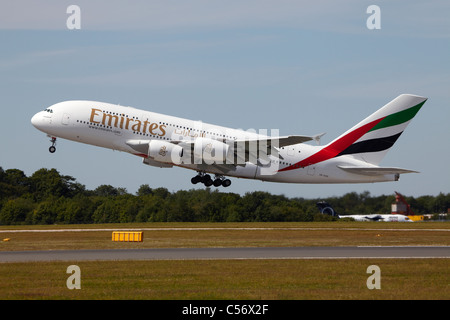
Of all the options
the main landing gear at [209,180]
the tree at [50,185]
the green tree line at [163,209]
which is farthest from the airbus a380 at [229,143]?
the tree at [50,185]

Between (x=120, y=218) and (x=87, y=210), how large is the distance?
166 inches

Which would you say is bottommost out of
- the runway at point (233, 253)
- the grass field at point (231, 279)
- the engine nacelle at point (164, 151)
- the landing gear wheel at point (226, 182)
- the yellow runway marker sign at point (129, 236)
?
the grass field at point (231, 279)

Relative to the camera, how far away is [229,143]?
54.6 meters

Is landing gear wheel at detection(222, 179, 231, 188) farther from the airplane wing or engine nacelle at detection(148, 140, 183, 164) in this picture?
engine nacelle at detection(148, 140, 183, 164)

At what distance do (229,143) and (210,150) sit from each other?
214 centimetres

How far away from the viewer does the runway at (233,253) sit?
33.5 m

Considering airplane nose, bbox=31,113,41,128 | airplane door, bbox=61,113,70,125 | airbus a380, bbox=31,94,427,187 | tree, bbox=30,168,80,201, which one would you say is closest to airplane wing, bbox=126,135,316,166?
airbus a380, bbox=31,94,427,187

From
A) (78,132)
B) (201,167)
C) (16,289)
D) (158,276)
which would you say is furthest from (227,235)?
(16,289)

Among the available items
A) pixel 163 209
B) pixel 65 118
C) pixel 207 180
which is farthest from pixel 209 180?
pixel 163 209

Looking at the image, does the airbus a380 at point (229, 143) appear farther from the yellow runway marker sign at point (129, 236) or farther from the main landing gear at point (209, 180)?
the yellow runway marker sign at point (129, 236)

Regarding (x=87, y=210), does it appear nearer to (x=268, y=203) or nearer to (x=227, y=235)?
(x=268, y=203)

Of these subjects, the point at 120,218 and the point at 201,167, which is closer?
the point at 201,167

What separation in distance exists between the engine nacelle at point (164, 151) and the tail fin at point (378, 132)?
15.0m
